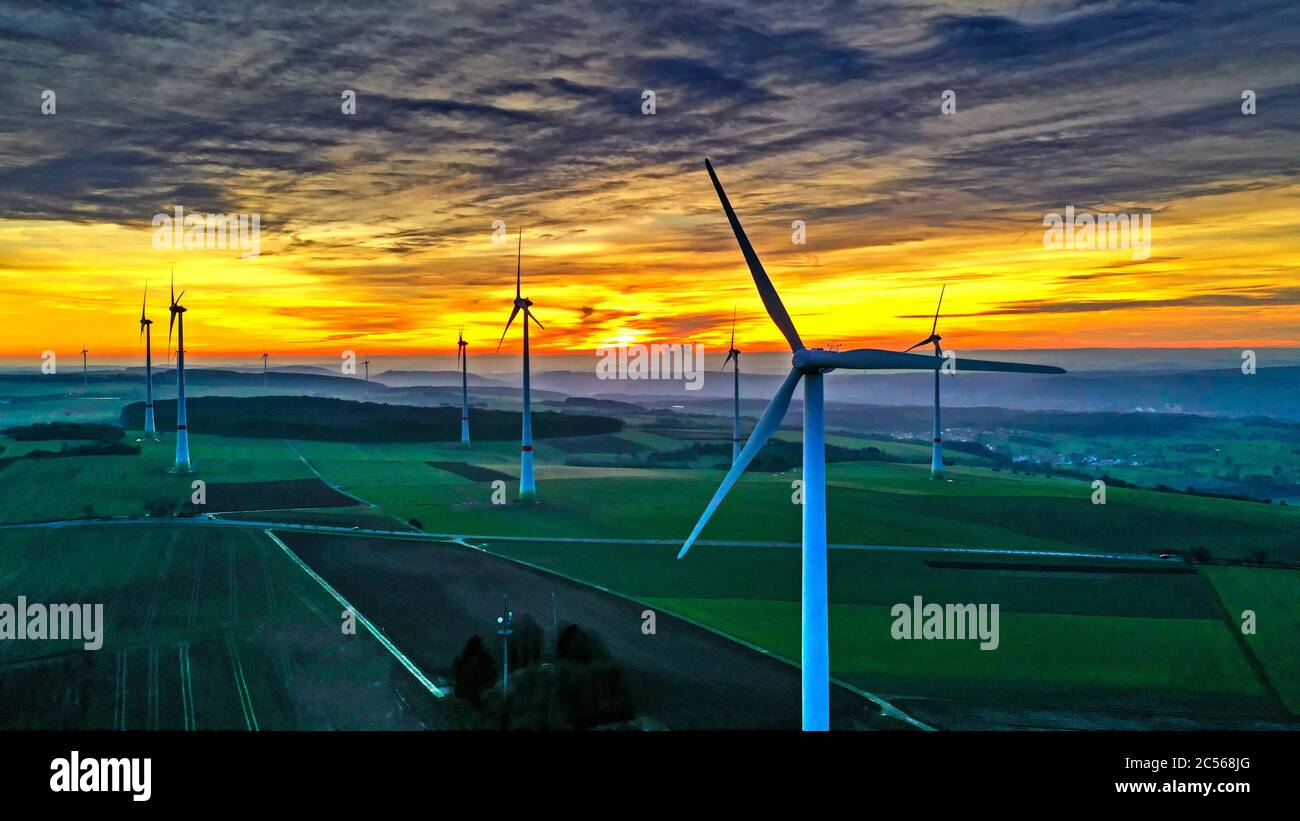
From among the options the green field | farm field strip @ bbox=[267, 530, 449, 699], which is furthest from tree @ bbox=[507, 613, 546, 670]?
the green field

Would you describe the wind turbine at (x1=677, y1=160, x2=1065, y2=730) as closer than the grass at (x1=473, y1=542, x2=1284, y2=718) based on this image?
Yes

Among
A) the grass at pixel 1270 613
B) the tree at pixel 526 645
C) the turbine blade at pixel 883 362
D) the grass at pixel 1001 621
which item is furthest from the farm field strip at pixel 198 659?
the grass at pixel 1270 613

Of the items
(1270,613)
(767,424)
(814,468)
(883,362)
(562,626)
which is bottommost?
(1270,613)

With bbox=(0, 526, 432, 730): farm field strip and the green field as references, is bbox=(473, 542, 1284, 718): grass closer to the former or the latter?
the green field

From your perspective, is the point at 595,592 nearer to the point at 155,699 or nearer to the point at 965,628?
the point at 965,628

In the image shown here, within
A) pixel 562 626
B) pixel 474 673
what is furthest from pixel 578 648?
pixel 562 626

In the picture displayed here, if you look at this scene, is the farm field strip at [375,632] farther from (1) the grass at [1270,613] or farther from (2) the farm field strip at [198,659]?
(1) the grass at [1270,613]

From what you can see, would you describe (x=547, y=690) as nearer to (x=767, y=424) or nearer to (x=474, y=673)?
(x=474, y=673)
